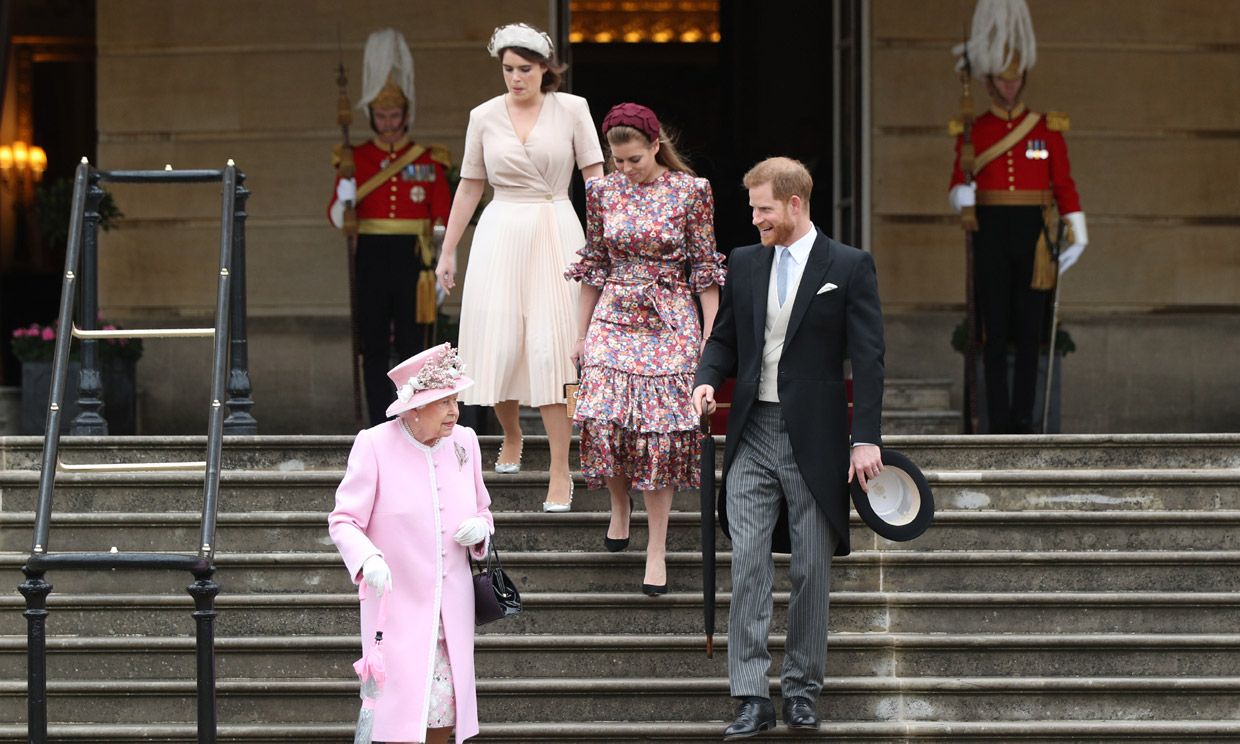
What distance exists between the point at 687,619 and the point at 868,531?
855mm

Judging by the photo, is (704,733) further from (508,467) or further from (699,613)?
(508,467)

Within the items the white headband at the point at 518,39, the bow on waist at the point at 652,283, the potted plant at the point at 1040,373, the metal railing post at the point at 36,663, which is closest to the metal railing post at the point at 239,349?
the white headband at the point at 518,39

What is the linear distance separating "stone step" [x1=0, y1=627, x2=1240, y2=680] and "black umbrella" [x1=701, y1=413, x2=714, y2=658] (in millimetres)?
518

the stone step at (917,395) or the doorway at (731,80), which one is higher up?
the doorway at (731,80)

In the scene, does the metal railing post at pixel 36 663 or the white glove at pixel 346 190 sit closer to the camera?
the metal railing post at pixel 36 663

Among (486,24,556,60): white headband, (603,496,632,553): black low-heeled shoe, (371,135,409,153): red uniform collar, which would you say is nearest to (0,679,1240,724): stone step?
(603,496,632,553): black low-heeled shoe

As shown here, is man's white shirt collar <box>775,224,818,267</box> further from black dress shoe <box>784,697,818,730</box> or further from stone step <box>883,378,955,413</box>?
stone step <box>883,378,955,413</box>

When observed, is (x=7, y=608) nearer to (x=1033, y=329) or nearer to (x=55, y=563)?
(x=55, y=563)

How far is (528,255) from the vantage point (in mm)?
6301

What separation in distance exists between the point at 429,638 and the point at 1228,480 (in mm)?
3545

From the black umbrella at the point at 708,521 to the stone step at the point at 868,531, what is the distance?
0.92 m

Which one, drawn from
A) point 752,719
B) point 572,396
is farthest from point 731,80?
point 752,719

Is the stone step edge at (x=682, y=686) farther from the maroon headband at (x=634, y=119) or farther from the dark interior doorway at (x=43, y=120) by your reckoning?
the dark interior doorway at (x=43, y=120)

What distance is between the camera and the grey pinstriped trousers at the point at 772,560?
16.4 ft
